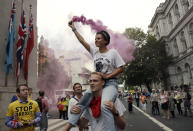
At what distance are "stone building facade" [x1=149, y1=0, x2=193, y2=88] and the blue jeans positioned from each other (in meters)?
29.8

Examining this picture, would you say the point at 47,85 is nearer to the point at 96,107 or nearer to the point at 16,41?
the point at 16,41

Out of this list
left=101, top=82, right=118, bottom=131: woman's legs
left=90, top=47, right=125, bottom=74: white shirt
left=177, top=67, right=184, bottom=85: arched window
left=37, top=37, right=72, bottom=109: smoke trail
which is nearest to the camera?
left=101, top=82, right=118, bottom=131: woman's legs

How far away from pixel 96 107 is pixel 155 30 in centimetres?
5149

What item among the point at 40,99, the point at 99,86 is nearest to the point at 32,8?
the point at 40,99

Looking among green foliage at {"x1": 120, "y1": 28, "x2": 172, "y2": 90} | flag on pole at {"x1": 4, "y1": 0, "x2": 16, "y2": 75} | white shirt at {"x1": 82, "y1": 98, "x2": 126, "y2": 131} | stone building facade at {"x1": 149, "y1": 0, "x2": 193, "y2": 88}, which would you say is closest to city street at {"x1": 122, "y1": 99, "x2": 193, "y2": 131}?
white shirt at {"x1": 82, "y1": 98, "x2": 126, "y2": 131}

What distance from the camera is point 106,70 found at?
266 cm

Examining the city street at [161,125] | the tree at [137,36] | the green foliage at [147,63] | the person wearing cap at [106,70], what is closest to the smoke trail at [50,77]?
the green foliage at [147,63]

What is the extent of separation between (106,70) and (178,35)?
3702cm

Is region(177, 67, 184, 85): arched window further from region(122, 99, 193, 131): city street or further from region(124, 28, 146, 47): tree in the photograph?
region(122, 99, 193, 131): city street

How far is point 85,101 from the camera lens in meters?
2.35

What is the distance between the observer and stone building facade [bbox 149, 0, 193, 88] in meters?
29.7

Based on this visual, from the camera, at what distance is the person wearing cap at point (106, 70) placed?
2.20 metres

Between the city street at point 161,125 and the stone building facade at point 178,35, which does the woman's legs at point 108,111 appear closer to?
the city street at point 161,125

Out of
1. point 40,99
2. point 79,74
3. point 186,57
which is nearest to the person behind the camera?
point 40,99
